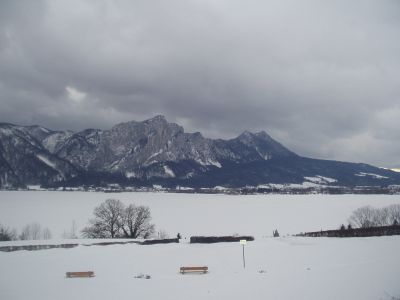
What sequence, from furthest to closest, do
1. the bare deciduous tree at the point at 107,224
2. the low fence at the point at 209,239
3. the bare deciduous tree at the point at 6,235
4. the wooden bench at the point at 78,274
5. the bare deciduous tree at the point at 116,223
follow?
the bare deciduous tree at the point at 116,223 < the bare deciduous tree at the point at 107,224 < the bare deciduous tree at the point at 6,235 < the low fence at the point at 209,239 < the wooden bench at the point at 78,274

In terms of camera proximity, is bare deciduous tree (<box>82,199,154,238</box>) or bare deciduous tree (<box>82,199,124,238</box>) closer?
bare deciduous tree (<box>82,199,124,238</box>)

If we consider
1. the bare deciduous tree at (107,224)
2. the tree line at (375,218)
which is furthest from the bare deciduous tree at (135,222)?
the tree line at (375,218)

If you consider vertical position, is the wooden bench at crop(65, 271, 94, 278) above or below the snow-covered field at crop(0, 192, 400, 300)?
above

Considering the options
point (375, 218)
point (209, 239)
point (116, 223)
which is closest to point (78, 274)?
point (209, 239)

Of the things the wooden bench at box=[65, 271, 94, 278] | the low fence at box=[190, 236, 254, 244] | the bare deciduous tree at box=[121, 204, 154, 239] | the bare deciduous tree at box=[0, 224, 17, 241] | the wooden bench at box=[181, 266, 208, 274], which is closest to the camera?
the wooden bench at box=[65, 271, 94, 278]

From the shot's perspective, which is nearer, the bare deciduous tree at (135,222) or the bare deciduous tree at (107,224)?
the bare deciduous tree at (107,224)

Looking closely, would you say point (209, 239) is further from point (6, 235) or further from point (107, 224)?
point (6, 235)

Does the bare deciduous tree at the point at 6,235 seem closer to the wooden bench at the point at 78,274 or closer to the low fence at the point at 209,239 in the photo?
the low fence at the point at 209,239

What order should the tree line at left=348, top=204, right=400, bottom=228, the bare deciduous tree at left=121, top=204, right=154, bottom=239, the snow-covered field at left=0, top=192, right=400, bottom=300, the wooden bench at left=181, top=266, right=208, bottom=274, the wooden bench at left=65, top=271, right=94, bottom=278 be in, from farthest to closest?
1. the tree line at left=348, top=204, right=400, bottom=228
2. the bare deciduous tree at left=121, top=204, right=154, bottom=239
3. the wooden bench at left=181, top=266, right=208, bottom=274
4. the wooden bench at left=65, top=271, right=94, bottom=278
5. the snow-covered field at left=0, top=192, right=400, bottom=300

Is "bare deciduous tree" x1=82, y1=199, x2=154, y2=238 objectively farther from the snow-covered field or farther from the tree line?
the tree line

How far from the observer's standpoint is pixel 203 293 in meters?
21.0

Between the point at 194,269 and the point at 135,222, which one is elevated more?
the point at 135,222

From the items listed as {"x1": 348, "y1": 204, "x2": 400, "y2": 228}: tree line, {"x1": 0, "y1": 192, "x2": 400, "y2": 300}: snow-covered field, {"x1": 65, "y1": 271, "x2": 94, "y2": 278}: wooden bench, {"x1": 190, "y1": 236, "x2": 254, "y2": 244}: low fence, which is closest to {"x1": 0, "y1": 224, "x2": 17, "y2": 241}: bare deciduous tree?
{"x1": 0, "y1": 192, "x2": 400, "y2": 300}: snow-covered field

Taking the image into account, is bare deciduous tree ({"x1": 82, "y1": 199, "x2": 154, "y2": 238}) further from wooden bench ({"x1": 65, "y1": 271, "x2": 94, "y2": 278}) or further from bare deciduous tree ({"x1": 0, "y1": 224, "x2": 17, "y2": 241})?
wooden bench ({"x1": 65, "y1": 271, "x2": 94, "y2": 278})
